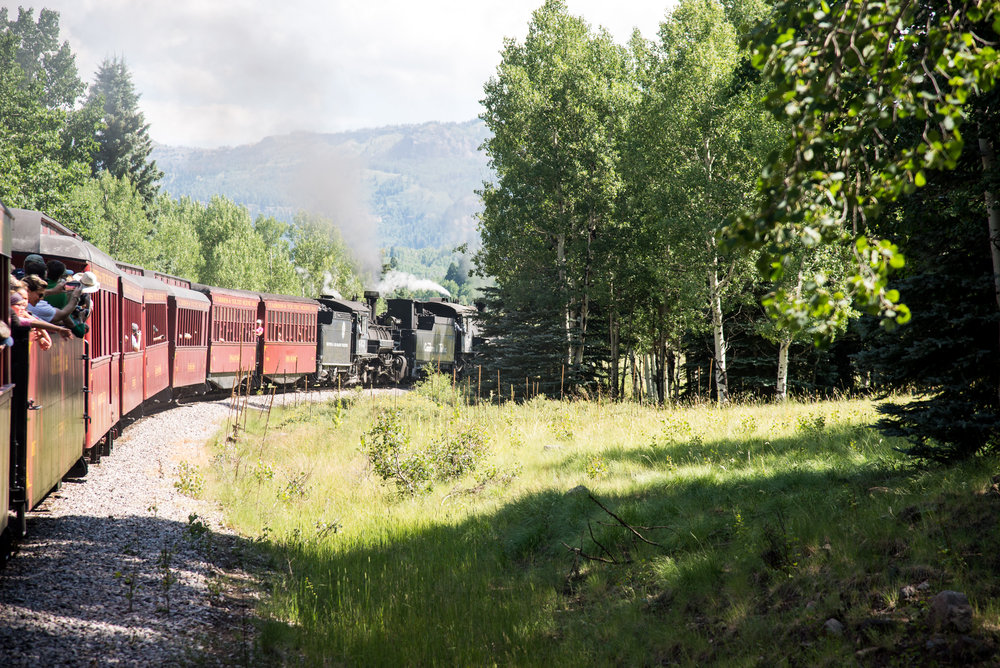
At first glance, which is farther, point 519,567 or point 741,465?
point 741,465

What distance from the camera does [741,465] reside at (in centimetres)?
954

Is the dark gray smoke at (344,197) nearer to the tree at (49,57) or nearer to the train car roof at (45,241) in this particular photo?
the tree at (49,57)

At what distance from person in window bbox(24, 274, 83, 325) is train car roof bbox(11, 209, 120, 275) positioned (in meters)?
1.83

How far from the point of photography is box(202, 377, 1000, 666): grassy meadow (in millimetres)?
5332

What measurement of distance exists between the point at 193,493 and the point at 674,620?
773cm

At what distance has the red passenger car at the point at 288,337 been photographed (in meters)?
24.5

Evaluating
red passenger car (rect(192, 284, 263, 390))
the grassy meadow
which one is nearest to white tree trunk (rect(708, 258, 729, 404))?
the grassy meadow

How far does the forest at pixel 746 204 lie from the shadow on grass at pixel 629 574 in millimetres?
1664

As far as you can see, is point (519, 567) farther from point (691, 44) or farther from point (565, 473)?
point (691, 44)

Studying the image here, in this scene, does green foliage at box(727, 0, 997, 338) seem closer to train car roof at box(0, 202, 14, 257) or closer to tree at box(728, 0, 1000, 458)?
tree at box(728, 0, 1000, 458)

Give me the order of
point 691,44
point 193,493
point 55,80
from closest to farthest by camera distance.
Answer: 1. point 193,493
2. point 691,44
3. point 55,80

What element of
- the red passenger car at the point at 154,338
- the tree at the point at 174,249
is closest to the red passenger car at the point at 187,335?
the red passenger car at the point at 154,338

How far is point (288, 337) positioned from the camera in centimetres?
2561

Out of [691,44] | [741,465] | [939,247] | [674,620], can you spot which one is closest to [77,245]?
[674,620]
